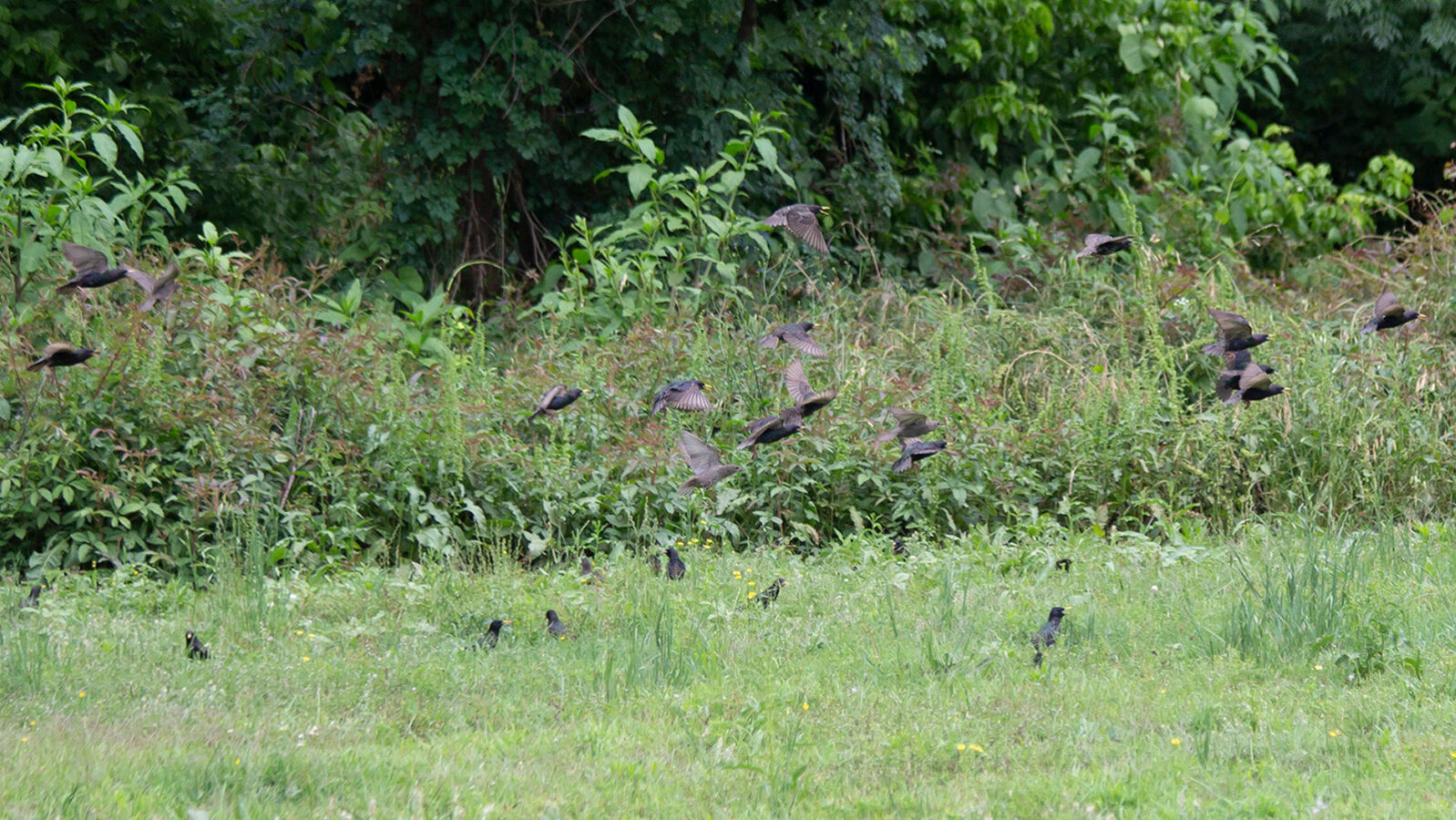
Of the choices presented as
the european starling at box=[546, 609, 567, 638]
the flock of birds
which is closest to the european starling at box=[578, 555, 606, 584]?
the flock of birds

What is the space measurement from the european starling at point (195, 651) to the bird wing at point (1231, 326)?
13.0 feet

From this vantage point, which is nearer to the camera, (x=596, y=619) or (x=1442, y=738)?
(x=1442, y=738)

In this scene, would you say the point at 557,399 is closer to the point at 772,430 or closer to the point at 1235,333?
the point at 772,430

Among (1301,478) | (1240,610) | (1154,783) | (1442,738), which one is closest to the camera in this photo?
(1154,783)

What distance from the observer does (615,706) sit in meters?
3.74

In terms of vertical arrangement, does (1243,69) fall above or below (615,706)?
above

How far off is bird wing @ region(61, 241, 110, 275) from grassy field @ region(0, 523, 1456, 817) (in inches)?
51.3

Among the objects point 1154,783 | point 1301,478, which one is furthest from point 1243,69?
point 1154,783

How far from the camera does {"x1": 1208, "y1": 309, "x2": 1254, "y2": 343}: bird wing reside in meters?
5.39

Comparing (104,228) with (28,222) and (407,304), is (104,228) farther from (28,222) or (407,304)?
(407,304)

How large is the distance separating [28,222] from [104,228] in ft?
1.09

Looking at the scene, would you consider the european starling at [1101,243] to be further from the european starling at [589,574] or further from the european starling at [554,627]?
the european starling at [554,627]

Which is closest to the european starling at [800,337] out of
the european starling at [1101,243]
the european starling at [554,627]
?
the european starling at [1101,243]

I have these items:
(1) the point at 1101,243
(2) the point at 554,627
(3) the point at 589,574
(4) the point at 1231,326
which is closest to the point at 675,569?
(3) the point at 589,574
